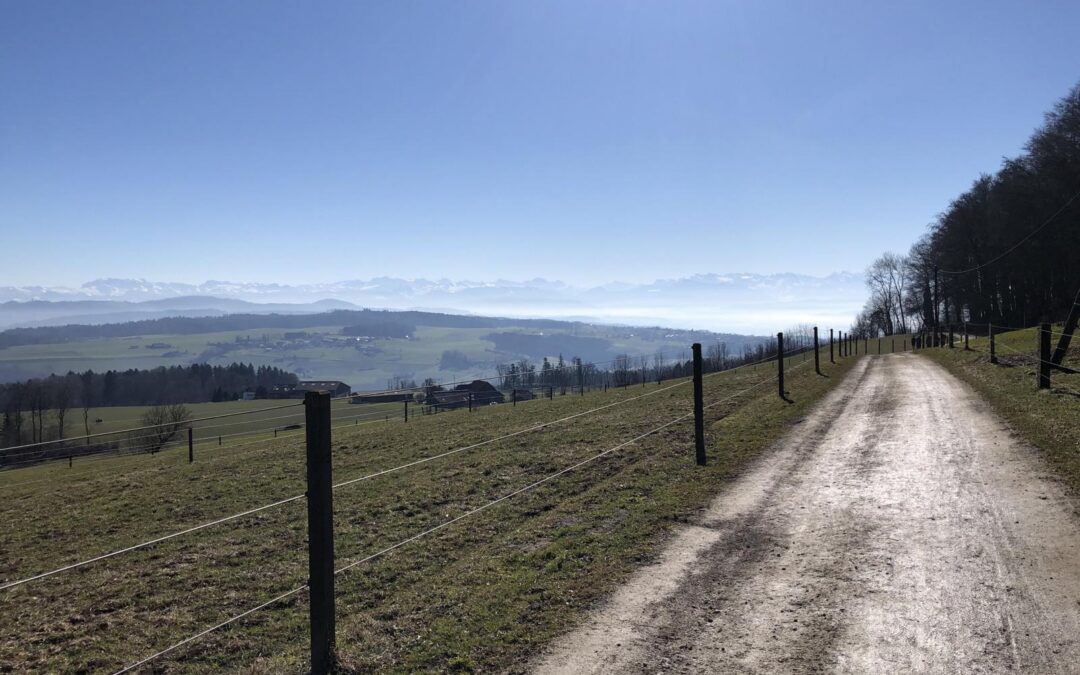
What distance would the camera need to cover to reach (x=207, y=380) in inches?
7008

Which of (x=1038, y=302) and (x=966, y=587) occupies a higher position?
(x=1038, y=302)

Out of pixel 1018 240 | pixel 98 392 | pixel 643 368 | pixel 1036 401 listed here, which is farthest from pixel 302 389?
pixel 98 392

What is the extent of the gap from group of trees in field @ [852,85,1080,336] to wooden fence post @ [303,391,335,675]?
51.0 m

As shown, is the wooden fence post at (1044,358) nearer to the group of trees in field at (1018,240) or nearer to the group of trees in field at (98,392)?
the group of trees in field at (1018,240)

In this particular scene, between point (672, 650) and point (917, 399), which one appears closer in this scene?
point (672, 650)

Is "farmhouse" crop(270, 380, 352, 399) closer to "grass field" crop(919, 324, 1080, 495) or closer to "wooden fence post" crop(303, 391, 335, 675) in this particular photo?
"wooden fence post" crop(303, 391, 335, 675)

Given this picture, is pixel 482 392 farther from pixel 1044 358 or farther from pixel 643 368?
pixel 643 368

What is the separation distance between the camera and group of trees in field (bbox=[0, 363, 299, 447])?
3597 inches

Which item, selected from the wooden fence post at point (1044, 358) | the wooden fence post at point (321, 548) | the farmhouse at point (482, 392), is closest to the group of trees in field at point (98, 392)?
the farmhouse at point (482, 392)

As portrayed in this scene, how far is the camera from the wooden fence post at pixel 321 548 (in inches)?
188

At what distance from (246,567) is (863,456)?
10871 mm

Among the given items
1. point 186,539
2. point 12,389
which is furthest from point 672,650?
point 12,389

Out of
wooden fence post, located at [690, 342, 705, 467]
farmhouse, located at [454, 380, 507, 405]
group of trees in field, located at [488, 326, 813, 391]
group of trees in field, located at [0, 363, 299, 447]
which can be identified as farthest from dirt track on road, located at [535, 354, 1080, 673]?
group of trees in field, located at [0, 363, 299, 447]

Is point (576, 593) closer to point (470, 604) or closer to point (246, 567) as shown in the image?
point (470, 604)
